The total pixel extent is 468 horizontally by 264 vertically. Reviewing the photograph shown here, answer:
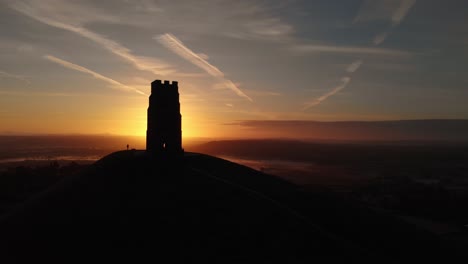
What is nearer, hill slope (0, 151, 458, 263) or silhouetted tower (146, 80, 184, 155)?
hill slope (0, 151, 458, 263)

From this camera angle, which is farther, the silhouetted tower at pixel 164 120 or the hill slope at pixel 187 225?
the silhouetted tower at pixel 164 120

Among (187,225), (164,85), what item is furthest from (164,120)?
(187,225)

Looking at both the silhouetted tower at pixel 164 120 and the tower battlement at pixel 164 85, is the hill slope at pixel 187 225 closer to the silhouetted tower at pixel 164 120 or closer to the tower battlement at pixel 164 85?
the silhouetted tower at pixel 164 120

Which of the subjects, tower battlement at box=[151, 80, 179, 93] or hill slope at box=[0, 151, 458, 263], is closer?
hill slope at box=[0, 151, 458, 263]

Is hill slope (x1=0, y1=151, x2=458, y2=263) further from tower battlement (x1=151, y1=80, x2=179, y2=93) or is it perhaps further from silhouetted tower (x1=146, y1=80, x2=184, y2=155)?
tower battlement (x1=151, y1=80, x2=179, y2=93)

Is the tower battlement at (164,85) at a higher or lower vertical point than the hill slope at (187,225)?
higher

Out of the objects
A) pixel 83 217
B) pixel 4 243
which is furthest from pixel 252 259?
pixel 4 243

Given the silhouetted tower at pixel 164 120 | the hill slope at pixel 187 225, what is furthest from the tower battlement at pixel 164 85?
the hill slope at pixel 187 225

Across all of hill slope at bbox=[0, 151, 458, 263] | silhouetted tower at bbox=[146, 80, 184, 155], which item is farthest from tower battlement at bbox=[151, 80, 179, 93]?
hill slope at bbox=[0, 151, 458, 263]

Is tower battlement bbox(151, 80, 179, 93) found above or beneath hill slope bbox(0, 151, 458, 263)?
above
